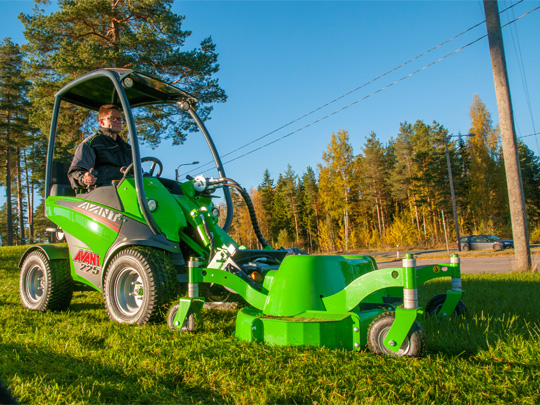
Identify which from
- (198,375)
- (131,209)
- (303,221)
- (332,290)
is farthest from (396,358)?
(303,221)

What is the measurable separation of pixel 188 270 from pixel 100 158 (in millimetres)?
2091

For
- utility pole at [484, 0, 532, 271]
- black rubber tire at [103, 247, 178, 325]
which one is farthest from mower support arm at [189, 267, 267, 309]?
utility pole at [484, 0, 532, 271]

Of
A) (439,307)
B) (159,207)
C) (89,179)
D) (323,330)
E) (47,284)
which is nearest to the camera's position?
(323,330)

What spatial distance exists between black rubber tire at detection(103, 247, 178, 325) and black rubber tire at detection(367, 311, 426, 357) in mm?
1893

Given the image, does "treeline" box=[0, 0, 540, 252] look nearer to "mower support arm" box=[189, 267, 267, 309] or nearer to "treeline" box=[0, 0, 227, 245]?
"treeline" box=[0, 0, 227, 245]

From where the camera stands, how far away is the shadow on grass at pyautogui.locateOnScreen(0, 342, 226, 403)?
2.02 meters

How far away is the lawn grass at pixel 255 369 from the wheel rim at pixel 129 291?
18.9 inches

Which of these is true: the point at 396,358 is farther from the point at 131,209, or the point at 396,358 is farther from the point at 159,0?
the point at 159,0

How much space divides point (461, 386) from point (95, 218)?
3674 mm

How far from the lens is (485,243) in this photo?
32.5 m

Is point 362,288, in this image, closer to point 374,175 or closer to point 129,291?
point 129,291

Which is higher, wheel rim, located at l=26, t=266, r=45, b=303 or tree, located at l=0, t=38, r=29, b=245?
tree, located at l=0, t=38, r=29, b=245

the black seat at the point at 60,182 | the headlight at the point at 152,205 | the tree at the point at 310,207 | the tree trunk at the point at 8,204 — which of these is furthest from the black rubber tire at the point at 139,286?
the tree at the point at 310,207

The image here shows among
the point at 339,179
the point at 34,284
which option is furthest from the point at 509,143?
the point at 339,179
